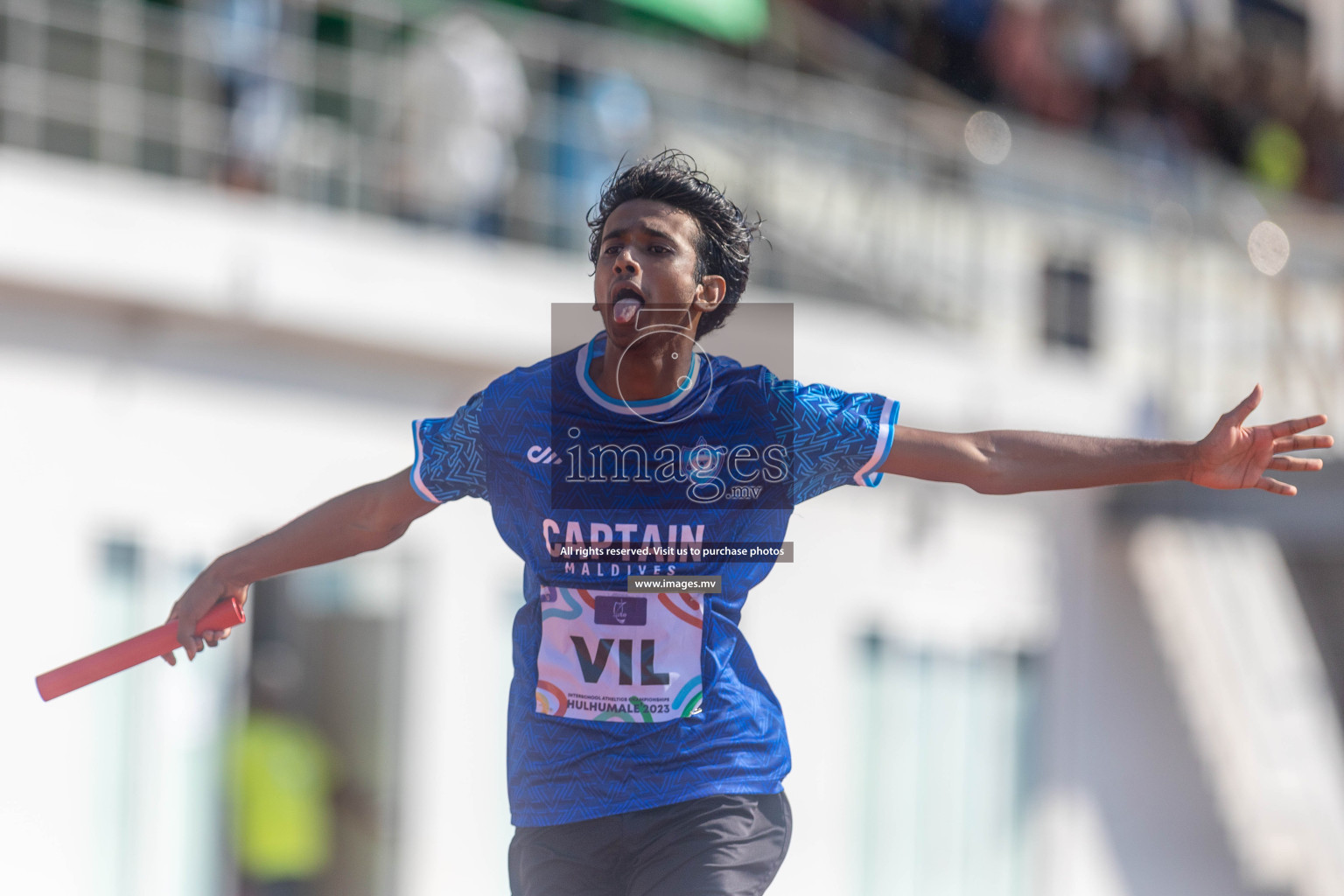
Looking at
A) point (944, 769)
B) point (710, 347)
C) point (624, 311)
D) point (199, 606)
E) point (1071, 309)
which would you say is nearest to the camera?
point (624, 311)

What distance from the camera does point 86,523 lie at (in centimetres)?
759

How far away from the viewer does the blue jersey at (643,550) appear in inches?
121

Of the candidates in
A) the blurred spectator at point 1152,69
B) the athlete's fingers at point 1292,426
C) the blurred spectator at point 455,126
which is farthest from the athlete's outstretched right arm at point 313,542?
the blurred spectator at point 1152,69

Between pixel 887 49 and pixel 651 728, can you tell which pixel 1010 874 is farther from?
pixel 651 728

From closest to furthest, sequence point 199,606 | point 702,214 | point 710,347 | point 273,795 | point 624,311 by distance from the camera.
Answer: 1. point 624,311
2. point 702,214
3. point 199,606
4. point 710,347
5. point 273,795

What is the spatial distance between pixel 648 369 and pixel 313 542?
0.74m

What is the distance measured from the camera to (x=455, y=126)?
339 inches

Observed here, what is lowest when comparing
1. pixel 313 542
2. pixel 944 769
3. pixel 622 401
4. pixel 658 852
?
pixel 658 852

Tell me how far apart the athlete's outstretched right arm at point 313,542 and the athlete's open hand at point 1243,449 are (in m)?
1.45

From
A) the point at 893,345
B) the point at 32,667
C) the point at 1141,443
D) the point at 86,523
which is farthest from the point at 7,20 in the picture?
the point at 1141,443

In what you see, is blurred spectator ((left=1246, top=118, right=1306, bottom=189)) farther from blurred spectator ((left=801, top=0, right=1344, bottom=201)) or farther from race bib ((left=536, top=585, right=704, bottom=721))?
race bib ((left=536, top=585, right=704, bottom=721))

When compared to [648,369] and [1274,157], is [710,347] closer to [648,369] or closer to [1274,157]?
[648,369]

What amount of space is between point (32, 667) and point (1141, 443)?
5.64m

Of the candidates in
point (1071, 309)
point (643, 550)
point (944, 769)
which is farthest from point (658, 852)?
point (1071, 309)
